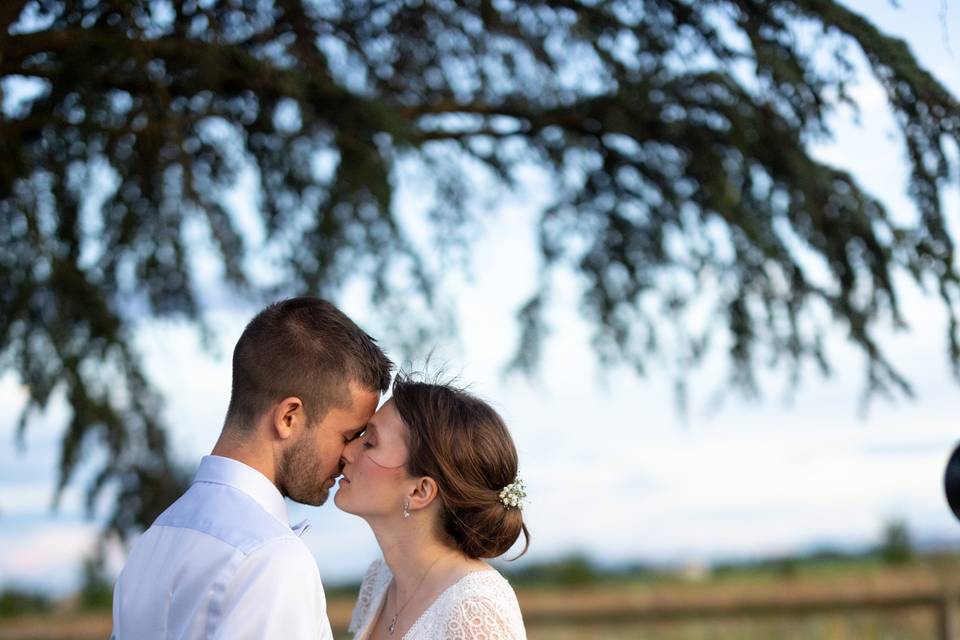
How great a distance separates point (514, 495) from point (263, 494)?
2.84ft

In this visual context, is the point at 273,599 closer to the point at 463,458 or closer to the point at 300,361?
the point at 300,361

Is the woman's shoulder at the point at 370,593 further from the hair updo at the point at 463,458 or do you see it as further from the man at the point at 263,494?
the man at the point at 263,494

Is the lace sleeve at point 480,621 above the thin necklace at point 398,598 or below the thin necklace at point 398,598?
above

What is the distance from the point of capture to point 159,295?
4301 mm

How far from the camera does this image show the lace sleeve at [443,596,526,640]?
2.74 metres

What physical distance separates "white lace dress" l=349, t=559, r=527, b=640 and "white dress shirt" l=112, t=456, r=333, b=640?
2.32 ft

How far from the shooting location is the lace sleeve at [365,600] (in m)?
3.20

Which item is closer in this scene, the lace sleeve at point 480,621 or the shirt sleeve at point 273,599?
the shirt sleeve at point 273,599

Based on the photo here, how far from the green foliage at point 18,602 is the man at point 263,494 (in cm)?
565

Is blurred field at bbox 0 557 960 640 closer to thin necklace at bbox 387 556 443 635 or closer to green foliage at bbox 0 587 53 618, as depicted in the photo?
green foliage at bbox 0 587 53 618

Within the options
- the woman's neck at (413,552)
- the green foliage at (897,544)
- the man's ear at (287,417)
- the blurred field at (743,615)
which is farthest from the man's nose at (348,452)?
the green foliage at (897,544)

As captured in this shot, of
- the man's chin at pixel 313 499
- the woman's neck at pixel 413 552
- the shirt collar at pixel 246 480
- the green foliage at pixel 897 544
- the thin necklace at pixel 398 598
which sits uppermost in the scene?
the shirt collar at pixel 246 480

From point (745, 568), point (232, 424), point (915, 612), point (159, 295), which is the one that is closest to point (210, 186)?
point (159, 295)

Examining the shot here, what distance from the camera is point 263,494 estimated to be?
87.2 inches
